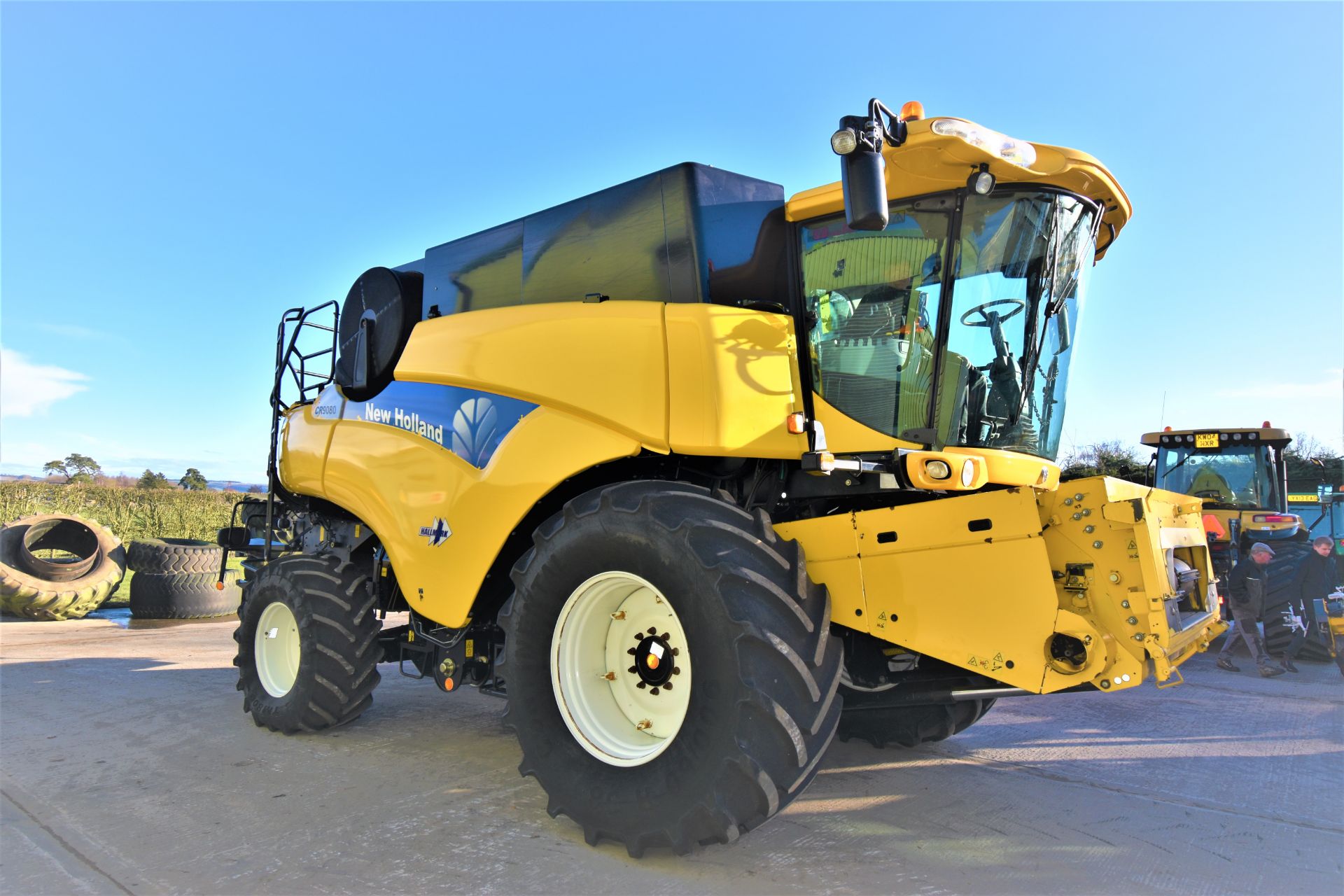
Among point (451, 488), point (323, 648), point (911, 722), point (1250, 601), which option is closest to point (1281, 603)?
point (1250, 601)

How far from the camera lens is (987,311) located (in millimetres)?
3439

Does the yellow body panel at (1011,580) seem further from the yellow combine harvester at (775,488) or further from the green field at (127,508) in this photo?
the green field at (127,508)

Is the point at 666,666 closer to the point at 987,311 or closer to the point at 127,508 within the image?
the point at 987,311

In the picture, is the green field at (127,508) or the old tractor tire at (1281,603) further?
the green field at (127,508)

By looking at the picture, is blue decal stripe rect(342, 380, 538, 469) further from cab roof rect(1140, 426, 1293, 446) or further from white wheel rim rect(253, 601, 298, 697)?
cab roof rect(1140, 426, 1293, 446)

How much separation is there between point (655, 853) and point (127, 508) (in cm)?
1641

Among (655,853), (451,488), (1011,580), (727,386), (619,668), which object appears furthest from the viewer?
(451,488)

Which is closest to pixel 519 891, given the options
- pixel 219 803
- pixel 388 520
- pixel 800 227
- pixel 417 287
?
pixel 219 803

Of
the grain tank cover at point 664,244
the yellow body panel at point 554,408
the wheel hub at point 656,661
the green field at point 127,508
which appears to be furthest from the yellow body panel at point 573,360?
the green field at point 127,508

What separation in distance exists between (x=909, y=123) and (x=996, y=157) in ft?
1.19

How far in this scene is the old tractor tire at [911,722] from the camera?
4.39m

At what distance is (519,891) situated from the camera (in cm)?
279

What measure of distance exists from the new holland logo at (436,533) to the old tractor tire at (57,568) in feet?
29.5

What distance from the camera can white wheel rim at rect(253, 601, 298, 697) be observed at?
5418 millimetres
